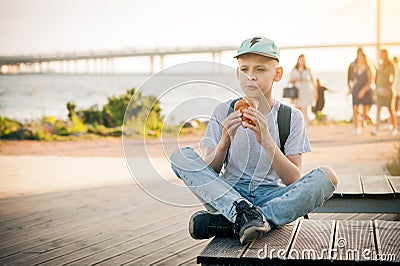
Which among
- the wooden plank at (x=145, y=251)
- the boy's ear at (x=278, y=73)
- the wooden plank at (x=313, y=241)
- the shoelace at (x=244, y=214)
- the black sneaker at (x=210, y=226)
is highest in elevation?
the boy's ear at (x=278, y=73)

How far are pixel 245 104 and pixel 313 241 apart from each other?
0.56 metres

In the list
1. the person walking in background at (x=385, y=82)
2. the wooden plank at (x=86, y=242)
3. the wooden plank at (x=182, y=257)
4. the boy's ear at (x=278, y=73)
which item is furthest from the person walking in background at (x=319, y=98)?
the boy's ear at (x=278, y=73)

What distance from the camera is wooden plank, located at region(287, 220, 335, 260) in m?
2.20

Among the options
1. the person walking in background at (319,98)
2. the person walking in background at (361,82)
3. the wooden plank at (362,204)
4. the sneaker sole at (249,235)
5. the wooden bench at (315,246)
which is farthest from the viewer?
the person walking in background at (319,98)

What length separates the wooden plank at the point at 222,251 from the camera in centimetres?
219

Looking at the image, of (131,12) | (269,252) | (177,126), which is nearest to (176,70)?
(177,126)

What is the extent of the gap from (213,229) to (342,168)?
14.2 feet

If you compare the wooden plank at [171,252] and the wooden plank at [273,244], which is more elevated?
the wooden plank at [273,244]

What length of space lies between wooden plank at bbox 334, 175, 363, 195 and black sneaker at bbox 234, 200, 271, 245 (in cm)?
91

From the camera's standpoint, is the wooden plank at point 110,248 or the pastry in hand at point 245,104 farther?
the wooden plank at point 110,248

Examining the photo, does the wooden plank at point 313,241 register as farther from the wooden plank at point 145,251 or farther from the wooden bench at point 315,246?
the wooden plank at point 145,251

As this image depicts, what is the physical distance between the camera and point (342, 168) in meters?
6.73

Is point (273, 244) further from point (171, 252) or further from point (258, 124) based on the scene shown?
point (171, 252)

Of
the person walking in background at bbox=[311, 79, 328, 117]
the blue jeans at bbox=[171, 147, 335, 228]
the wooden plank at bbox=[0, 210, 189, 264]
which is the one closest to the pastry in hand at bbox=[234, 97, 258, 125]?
the blue jeans at bbox=[171, 147, 335, 228]
